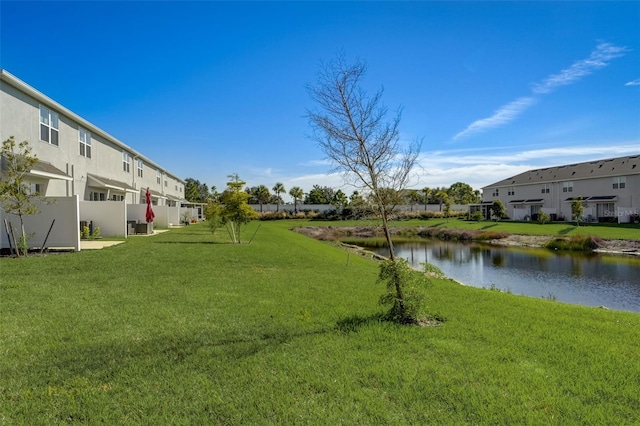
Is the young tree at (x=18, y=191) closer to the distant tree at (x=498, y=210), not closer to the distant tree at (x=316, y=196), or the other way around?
the distant tree at (x=498, y=210)

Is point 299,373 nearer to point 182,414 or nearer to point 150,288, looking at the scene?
point 182,414

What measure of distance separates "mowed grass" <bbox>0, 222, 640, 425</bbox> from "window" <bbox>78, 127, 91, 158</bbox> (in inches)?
586

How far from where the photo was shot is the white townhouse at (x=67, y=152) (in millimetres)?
14372

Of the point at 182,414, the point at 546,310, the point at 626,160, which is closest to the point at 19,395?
the point at 182,414

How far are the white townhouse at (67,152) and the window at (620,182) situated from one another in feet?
154

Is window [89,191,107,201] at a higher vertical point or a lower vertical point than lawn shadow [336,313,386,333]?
higher

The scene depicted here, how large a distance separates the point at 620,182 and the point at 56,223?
50.5 meters

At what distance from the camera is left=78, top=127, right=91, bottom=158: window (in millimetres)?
20391

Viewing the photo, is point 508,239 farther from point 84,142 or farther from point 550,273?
point 84,142

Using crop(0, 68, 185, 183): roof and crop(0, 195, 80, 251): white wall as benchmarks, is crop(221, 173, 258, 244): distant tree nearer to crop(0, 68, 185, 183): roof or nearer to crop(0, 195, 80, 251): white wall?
crop(0, 195, 80, 251): white wall

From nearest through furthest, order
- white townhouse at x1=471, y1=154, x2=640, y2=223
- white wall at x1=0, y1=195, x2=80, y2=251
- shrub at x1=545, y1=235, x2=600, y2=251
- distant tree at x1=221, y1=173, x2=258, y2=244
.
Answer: white wall at x1=0, y1=195, x2=80, y2=251 → distant tree at x1=221, y1=173, x2=258, y2=244 → shrub at x1=545, y1=235, x2=600, y2=251 → white townhouse at x1=471, y1=154, x2=640, y2=223

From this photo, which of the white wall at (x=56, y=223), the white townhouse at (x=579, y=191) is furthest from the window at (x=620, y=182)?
the white wall at (x=56, y=223)

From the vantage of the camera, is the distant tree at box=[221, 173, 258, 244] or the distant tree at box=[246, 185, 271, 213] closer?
the distant tree at box=[221, 173, 258, 244]

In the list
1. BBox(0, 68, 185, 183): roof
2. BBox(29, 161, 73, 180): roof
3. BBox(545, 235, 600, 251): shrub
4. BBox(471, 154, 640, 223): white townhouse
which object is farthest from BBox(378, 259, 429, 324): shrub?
BBox(471, 154, 640, 223): white townhouse
